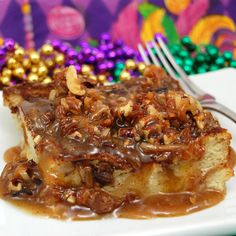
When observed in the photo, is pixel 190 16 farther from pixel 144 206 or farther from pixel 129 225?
pixel 129 225

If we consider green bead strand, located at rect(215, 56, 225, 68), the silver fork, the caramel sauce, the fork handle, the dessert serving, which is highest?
green bead strand, located at rect(215, 56, 225, 68)

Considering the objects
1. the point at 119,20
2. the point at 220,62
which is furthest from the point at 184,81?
the point at 119,20

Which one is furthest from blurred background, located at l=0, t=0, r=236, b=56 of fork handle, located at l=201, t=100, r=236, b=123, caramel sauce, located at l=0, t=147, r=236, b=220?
caramel sauce, located at l=0, t=147, r=236, b=220

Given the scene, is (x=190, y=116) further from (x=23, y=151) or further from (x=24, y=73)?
(x=24, y=73)

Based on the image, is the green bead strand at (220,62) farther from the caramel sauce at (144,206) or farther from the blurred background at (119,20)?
the caramel sauce at (144,206)

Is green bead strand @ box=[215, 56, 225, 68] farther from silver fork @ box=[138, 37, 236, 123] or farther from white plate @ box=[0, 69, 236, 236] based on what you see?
white plate @ box=[0, 69, 236, 236]

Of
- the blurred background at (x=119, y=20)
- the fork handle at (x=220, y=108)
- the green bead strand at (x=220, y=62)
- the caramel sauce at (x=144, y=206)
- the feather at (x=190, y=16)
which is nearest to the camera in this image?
the caramel sauce at (x=144, y=206)

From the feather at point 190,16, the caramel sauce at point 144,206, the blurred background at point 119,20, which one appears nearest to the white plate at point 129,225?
Answer: the caramel sauce at point 144,206
